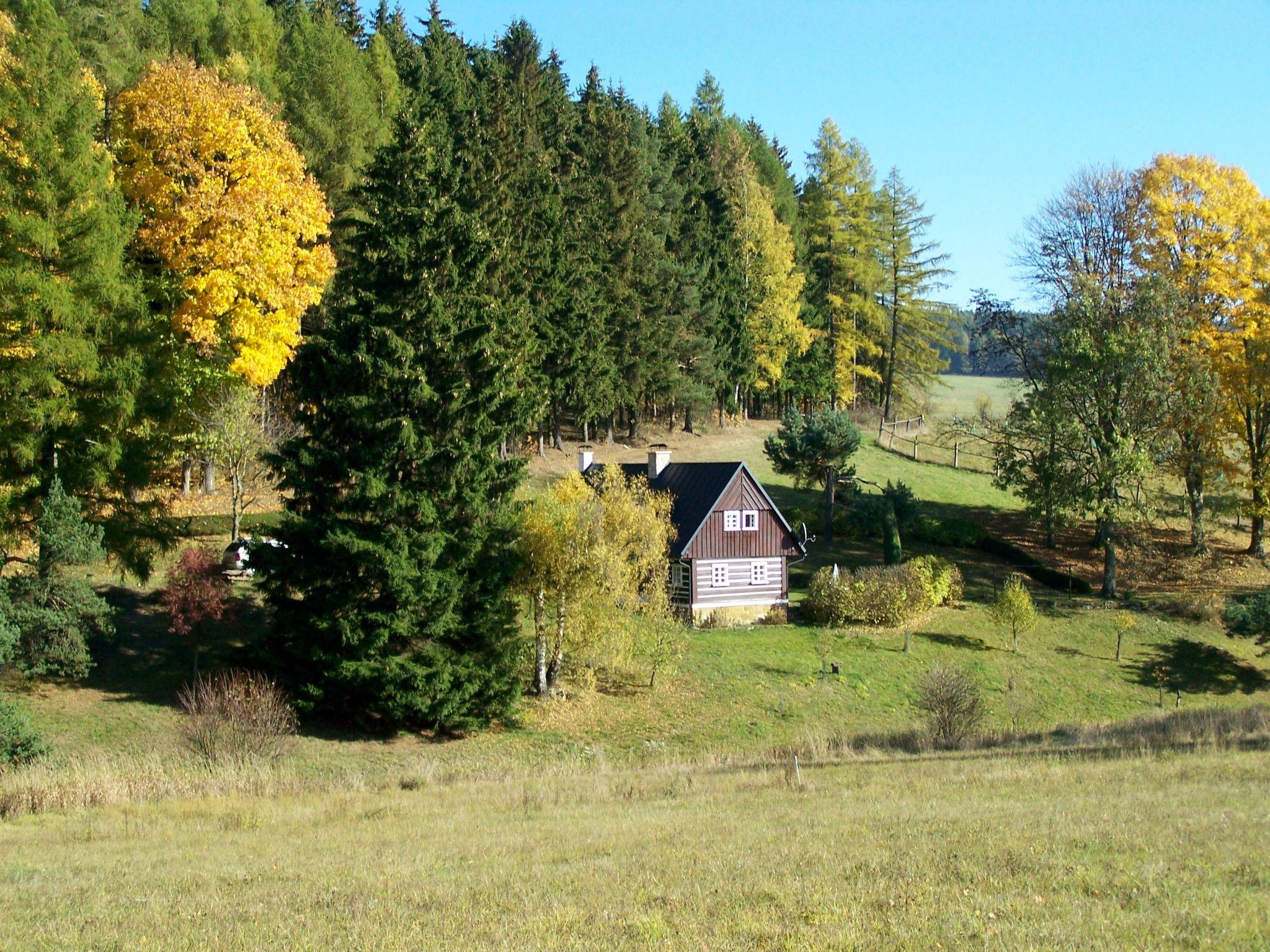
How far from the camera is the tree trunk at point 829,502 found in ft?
164

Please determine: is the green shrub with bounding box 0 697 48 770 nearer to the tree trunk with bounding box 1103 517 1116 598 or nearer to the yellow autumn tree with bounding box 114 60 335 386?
the yellow autumn tree with bounding box 114 60 335 386

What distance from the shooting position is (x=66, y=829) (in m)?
17.3

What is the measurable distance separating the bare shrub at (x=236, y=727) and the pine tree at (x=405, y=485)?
106 inches

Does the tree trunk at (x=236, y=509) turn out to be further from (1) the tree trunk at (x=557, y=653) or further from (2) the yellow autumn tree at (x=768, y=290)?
(2) the yellow autumn tree at (x=768, y=290)

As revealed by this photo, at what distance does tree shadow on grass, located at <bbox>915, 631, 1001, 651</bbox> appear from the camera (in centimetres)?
3847

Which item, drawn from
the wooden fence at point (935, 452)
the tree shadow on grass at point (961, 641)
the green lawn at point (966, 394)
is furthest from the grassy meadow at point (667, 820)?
the wooden fence at point (935, 452)

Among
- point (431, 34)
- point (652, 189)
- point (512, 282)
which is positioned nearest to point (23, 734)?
point (512, 282)

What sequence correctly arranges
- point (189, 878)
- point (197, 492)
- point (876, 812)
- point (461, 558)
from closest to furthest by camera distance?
point (189, 878), point (876, 812), point (461, 558), point (197, 492)

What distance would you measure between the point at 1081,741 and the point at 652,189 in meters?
51.6

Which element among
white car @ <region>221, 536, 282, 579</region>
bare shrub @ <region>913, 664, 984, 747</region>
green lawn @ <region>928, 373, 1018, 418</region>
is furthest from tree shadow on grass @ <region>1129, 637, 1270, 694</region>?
white car @ <region>221, 536, 282, 579</region>

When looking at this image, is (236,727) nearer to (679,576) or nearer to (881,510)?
(679,576)

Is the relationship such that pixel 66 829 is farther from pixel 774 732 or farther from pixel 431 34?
pixel 431 34

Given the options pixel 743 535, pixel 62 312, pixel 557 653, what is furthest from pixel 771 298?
pixel 62 312


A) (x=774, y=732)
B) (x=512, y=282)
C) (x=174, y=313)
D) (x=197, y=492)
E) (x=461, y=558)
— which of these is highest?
(x=512, y=282)
